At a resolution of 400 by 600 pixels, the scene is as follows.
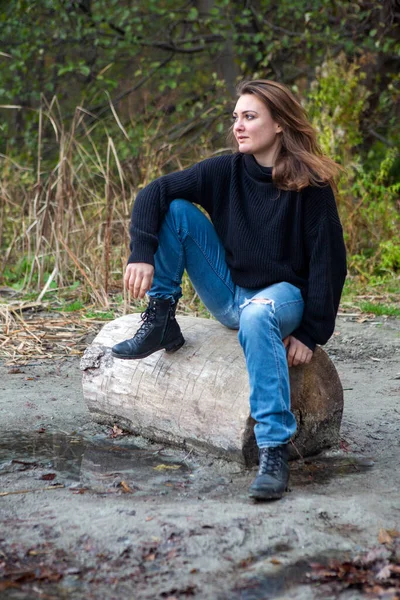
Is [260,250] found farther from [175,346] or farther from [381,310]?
[381,310]

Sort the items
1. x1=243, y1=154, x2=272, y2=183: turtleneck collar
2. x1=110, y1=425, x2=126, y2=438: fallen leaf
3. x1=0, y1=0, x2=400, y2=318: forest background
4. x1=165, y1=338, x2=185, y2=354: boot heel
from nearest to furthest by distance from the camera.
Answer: x1=243, y1=154, x2=272, y2=183: turtleneck collar, x1=165, y1=338, x2=185, y2=354: boot heel, x1=110, y1=425, x2=126, y2=438: fallen leaf, x1=0, y1=0, x2=400, y2=318: forest background

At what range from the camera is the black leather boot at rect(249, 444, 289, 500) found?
309 centimetres

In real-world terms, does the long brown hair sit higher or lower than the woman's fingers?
higher

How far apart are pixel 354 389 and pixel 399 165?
18.3ft

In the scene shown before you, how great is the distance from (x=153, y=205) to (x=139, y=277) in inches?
13.0

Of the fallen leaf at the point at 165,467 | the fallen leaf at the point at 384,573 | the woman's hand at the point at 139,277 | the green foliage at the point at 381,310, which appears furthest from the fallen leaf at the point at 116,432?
the green foliage at the point at 381,310

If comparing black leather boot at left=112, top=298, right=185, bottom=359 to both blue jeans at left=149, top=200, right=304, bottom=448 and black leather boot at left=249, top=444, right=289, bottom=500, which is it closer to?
blue jeans at left=149, top=200, right=304, bottom=448

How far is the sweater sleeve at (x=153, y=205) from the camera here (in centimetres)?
359

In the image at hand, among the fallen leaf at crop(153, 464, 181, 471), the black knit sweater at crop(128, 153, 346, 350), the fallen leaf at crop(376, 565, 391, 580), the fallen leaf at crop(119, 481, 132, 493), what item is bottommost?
the fallen leaf at crop(153, 464, 181, 471)

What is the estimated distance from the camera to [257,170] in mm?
3619

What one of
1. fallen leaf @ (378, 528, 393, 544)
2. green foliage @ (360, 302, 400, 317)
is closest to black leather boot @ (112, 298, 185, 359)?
fallen leaf @ (378, 528, 393, 544)

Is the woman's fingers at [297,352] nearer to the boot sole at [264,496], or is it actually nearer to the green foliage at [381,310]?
the boot sole at [264,496]

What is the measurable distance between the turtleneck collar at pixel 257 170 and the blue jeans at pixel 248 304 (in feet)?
1.01

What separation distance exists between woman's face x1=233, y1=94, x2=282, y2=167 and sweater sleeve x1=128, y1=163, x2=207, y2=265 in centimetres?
27
